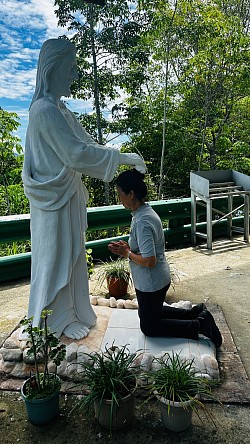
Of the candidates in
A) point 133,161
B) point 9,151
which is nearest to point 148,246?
point 133,161

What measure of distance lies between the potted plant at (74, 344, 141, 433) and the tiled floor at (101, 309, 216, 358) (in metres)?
0.45

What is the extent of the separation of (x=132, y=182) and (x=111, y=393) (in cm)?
127

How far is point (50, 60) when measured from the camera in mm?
2555

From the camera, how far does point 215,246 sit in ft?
19.5

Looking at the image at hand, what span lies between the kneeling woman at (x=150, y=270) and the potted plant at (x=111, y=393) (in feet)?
1.85

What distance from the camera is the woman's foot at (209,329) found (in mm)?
2760

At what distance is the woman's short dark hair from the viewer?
2545 mm

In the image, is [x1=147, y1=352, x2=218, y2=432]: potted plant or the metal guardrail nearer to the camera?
[x1=147, y1=352, x2=218, y2=432]: potted plant

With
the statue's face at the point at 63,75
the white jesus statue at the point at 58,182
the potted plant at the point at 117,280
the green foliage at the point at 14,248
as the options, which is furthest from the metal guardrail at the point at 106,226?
the statue's face at the point at 63,75

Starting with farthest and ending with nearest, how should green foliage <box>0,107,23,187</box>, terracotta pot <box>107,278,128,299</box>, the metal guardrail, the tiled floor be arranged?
1. green foliage <box>0,107,23,187</box>
2. the metal guardrail
3. terracotta pot <box>107,278,128,299</box>
4. the tiled floor

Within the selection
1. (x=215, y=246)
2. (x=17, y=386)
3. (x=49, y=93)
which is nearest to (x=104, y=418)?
(x=17, y=386)

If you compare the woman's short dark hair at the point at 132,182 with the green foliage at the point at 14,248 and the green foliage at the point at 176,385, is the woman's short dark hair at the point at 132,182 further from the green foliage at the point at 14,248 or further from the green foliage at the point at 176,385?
the green foliage at the point at 14,248

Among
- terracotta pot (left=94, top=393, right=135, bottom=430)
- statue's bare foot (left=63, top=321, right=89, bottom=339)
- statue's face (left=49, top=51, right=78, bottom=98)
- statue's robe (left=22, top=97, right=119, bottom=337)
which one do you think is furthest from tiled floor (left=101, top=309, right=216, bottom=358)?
statue's face (left=49, top=51, right=78, bottom=98)

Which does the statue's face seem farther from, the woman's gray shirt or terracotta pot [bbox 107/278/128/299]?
terracotta pot [bbox 107/278/128/299]
